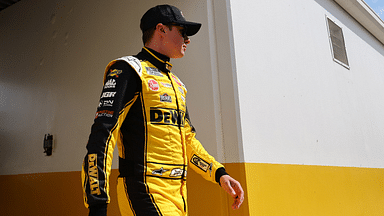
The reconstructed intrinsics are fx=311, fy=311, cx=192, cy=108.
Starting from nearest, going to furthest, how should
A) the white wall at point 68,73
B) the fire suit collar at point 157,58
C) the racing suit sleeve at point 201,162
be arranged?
the fire suit collar at point 157,58 → the racing suit sleeve at point 201,162 → the white wall at point 68,73

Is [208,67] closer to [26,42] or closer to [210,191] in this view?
[210,191]

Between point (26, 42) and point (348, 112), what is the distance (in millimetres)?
5155

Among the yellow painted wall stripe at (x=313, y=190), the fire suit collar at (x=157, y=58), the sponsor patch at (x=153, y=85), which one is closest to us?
the sponsor patch at (x=153, y=85)

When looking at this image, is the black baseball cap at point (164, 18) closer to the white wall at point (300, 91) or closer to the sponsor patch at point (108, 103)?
the sponsor patch at point (108, 103)

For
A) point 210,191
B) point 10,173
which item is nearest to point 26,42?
point 10,173

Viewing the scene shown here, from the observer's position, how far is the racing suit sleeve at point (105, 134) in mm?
1139

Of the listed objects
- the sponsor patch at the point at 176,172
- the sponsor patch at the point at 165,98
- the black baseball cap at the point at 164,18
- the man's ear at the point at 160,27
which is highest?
the black baseball cap at the point at 164,18

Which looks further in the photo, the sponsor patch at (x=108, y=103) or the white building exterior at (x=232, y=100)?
the white building exterior at (x=232, y=100)

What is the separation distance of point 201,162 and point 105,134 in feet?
2.36

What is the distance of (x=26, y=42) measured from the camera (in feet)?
16.4

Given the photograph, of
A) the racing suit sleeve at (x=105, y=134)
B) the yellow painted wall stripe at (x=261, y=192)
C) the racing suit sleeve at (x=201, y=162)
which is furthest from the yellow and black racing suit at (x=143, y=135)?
the yellow painted wall stripe at (x=261, y=192)

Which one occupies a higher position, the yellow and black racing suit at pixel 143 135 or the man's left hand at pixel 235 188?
the yellow and black racing suit at pixel 143 135

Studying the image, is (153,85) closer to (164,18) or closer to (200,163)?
(164,18)

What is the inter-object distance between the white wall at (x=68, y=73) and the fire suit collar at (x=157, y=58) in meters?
1.03
